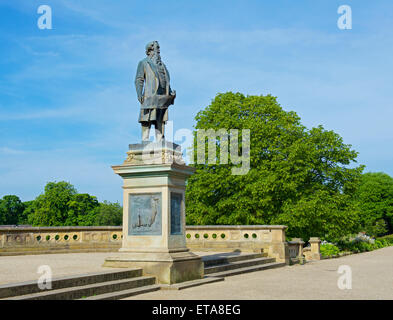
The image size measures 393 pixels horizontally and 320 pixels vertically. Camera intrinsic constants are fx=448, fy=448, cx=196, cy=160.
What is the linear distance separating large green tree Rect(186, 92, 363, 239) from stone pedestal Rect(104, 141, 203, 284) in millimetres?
16472

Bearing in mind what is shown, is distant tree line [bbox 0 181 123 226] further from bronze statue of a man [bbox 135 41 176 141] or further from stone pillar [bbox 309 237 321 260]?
bronze statue of a man [bbox 135 41 176 141]

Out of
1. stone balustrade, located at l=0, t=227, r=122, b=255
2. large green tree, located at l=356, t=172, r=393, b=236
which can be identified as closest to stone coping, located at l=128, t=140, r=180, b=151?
stone balustrade, located at l=0, t=227, r=122, b=255

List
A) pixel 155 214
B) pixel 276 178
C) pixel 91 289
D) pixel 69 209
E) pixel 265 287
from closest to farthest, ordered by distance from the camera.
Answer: pixel 91 289 → pixel 265 287 → pixel 155 214 → pixel 276 178 → pixel 69 209

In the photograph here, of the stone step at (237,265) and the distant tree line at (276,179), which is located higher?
the distant tree line at (276,179)

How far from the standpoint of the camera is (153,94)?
40.5ft

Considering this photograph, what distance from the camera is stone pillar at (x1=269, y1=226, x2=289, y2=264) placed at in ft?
58.7

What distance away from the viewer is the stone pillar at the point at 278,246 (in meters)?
17.9

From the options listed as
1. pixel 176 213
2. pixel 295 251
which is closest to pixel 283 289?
pixel 176 213

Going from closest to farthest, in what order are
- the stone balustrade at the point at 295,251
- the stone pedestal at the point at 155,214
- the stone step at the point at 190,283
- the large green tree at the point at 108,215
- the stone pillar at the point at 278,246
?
1. the stone step at the point at 190,283
2. the stone pedestal at the point at 155,214
3. the stone pillar at the point at 278,246
4. the stone balustrade at the point at 295,251
5. the large green tree at the point at 108,215

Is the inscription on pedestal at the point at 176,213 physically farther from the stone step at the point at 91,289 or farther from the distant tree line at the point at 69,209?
the distant tree line at the point at 69,209

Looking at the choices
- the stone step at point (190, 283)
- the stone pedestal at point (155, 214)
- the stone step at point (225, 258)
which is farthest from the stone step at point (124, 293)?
the stone step at point (225, 258)

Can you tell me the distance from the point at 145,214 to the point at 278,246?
26.8ft

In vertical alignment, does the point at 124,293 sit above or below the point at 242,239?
below

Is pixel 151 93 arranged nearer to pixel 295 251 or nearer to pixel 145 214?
pixel 145 214
